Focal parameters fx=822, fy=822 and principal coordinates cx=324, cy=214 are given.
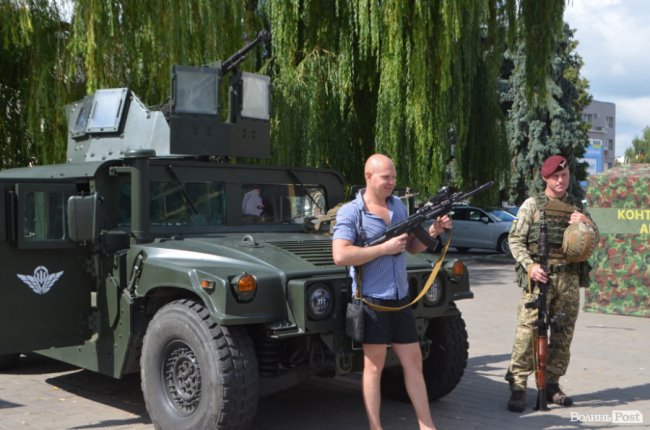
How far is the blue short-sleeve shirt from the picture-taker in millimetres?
4586

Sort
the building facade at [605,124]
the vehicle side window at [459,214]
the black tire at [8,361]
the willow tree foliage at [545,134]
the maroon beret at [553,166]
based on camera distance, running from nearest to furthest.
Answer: the maroon beret at [553,166] < the black tire at [8,361] < the vehicle side window at [459,214] < the willow tree foliage at [545,134] < the building facade at [605,124]

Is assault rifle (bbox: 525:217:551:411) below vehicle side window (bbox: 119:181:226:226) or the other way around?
below

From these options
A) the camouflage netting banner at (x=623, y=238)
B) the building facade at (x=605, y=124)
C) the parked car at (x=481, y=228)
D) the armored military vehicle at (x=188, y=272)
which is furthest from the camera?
the building facade at (x=605, y=124)

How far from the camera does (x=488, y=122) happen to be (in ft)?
55.3

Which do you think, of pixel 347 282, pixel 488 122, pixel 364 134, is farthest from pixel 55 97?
pixel 488 122

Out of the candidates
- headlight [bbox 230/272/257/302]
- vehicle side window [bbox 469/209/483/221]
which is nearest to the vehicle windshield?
headlight [bbox 230/272/257/302]

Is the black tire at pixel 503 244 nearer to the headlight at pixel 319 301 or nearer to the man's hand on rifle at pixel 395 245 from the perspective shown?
the headlight at pixel 319 301

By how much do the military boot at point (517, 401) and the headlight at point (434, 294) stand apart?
1008mm

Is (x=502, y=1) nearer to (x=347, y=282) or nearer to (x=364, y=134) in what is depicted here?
(x=364, y=134)

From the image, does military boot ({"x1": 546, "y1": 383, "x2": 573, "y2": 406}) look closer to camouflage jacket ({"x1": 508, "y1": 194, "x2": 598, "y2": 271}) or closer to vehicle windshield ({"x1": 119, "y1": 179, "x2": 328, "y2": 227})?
camouflage jacket ({"x1": 508, "y1": 194, "x2": 598, "y2": 271})

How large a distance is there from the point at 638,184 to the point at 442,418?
6.05 meters

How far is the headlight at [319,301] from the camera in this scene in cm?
475

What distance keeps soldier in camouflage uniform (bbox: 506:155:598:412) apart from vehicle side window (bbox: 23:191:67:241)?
3.19m

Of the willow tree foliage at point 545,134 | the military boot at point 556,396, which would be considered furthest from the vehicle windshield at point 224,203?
the willow tree foliage at point 545,134
